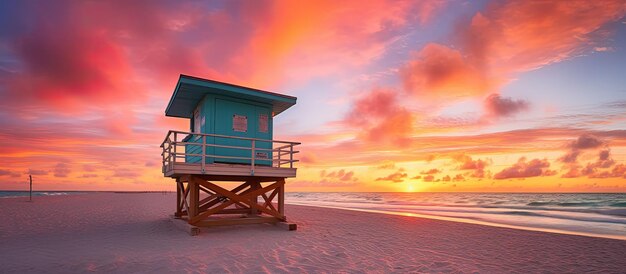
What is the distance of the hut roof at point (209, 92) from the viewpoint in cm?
1304

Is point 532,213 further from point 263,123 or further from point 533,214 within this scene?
point 263,123

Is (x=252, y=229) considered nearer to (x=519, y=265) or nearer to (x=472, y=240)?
(x=472, y=240)

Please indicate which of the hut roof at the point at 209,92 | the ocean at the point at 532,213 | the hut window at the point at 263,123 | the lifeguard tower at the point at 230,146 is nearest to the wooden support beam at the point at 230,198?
the lifeguard tower at the point at 230,146

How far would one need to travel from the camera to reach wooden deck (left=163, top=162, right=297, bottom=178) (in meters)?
11.6

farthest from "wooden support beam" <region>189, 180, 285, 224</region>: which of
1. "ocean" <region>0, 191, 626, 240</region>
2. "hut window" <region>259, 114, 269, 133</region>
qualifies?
"ocean" <region>0, 191, 626, 240</region>

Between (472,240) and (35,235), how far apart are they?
1514cm

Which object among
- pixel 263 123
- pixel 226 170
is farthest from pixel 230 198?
pixel 263 123

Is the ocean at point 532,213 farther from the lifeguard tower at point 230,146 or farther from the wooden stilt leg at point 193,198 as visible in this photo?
the wooden stilt leg at point 193,198

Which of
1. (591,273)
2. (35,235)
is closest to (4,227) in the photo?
(35,235)

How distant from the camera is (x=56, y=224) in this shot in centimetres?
1515

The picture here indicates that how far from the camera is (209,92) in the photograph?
1350 centimetres

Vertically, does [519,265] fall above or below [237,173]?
below

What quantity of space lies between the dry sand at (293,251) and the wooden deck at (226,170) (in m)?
2.10

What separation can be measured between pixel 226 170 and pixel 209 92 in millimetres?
3299
